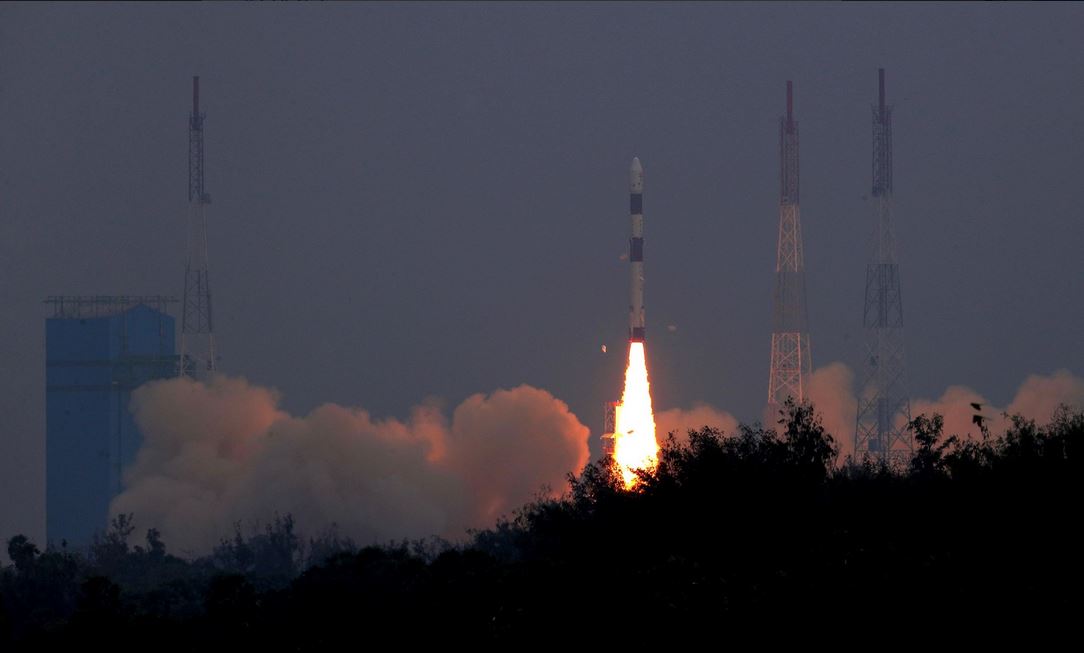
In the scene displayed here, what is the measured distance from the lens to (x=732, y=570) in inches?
2473

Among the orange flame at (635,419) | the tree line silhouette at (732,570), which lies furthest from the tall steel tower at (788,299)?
the tree line silhouette at (732,570)

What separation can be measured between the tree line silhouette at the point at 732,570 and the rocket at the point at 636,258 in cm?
3105

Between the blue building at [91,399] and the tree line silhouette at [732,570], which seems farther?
the blue building at [91,399]

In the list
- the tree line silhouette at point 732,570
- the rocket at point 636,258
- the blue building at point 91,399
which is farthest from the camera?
the blue building at point 91,399

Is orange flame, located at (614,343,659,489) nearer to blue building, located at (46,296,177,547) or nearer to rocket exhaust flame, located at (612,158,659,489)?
rocket exhaust flame, located at (612,158,659,489)

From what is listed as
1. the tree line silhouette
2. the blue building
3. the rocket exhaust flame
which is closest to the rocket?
the rocket exhaust flame

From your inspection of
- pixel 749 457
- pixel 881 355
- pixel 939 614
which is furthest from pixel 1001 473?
pixel 881 355

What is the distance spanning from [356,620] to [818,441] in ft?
61.2

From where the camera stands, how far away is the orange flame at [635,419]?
12162cm

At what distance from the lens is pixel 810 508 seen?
2763 inches

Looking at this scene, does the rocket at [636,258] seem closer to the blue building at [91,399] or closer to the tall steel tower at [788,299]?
the tall steel tower at [788,299]

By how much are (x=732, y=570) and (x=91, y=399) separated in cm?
11471

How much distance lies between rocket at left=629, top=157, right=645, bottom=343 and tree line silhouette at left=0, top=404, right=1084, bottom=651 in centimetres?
3105

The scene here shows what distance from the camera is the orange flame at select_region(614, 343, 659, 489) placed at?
399ft
